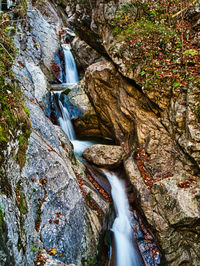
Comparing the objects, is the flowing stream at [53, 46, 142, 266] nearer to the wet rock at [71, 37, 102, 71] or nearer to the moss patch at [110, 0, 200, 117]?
the moss patch at [110, 0, 200, 117]

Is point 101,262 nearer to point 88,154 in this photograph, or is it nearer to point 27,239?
point 27,239

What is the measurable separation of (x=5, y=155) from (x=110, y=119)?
311 inches

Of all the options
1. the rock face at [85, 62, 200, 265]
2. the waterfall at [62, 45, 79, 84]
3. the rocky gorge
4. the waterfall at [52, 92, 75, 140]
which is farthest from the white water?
the waterfall at [62, 45, 79, 84]

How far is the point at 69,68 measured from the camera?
1548 centimetres

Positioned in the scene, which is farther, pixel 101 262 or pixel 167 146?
pixel 167 146

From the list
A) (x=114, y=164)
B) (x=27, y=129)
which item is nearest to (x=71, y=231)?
(x=27, y=129)

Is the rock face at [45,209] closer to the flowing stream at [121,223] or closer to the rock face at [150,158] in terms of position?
the flowing stream at [121,223]

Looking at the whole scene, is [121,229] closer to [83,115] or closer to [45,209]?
[45,209]

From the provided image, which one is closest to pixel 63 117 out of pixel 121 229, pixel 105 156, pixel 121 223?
pixel 105 156

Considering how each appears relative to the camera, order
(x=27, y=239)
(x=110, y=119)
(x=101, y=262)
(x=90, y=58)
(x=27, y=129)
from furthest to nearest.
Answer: (x=90, y=58), (x=110, y=119), (x=101, y=262), (x=27, y=129), (x=27, y=239)

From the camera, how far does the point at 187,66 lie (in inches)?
247

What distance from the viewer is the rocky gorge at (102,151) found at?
2930 millimetres

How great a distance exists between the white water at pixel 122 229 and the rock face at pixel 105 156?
61 centimetres

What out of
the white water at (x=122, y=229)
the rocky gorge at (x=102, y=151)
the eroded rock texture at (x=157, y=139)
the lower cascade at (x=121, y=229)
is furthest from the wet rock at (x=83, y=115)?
the white water at (x=122, y=229)
